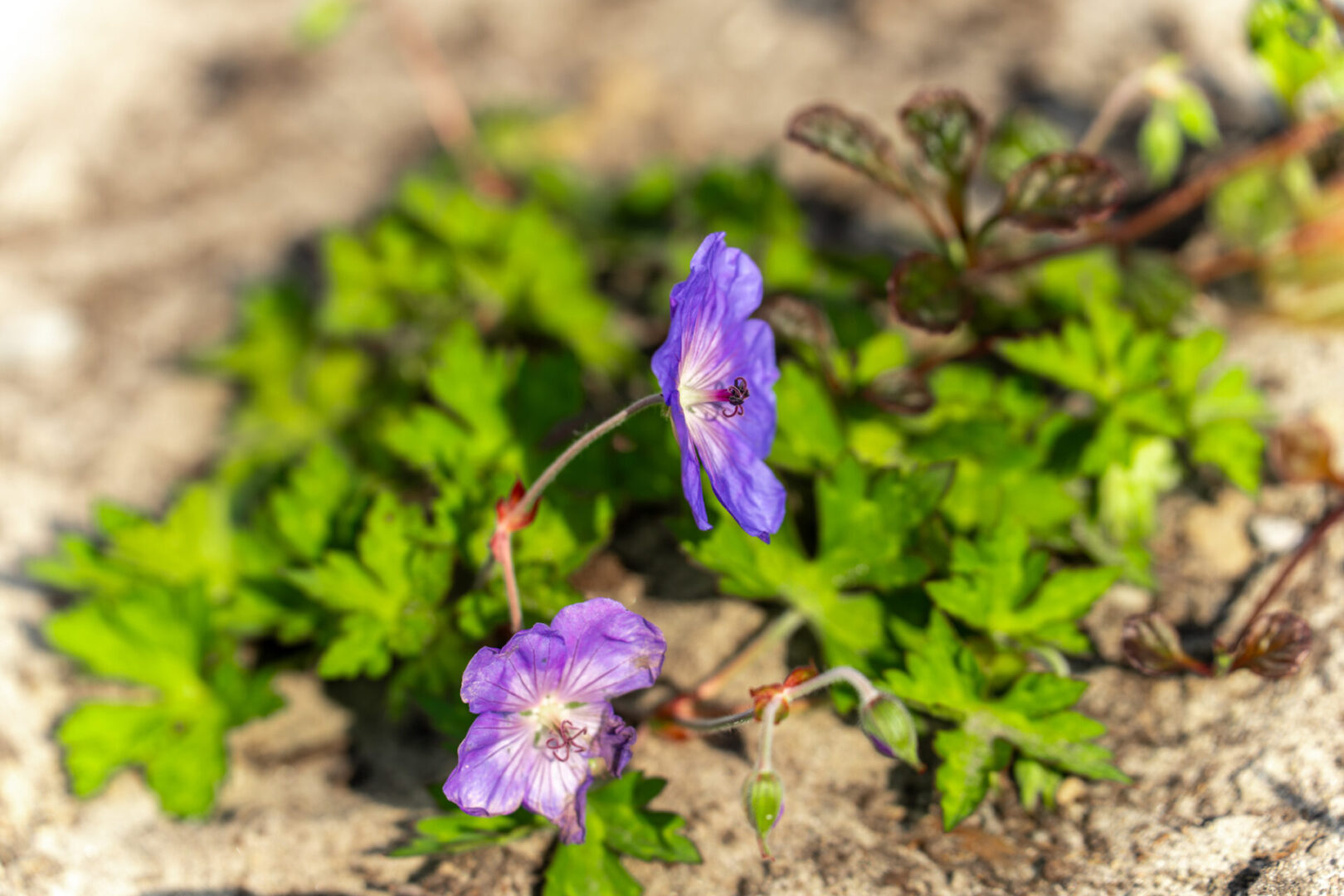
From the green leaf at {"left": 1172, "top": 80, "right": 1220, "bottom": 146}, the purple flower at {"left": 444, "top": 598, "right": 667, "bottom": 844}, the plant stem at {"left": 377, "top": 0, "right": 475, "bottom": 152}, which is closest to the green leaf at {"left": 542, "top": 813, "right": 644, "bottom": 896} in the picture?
the purple flower at {"left": 444, "top": 598, "right": 667, "bottom": 844}

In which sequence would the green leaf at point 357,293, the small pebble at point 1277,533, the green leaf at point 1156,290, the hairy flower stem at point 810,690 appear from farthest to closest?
the green leaf at point 357,293 → the green leaf at point 1156,290 → the small pebble at point 1277,533 → the hairy flower stem at point 810,690

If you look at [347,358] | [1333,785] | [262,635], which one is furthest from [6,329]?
[1333,785]

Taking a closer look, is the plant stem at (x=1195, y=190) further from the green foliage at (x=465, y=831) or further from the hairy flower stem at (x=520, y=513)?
the green foliage at (x=465, y=831)

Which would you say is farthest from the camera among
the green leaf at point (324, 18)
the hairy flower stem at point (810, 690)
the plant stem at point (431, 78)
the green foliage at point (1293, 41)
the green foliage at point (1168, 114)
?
the plant stem at point (431, 78)

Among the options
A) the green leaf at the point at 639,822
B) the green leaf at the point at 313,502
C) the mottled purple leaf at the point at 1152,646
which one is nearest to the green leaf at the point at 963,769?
the mottled purple leaf at the point at 1152,646

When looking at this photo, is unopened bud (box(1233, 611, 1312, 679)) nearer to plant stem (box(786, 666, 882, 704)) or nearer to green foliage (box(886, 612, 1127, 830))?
green foliage (box(886, 612, 1127, 830))

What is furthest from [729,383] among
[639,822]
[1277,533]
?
[1277,533]
